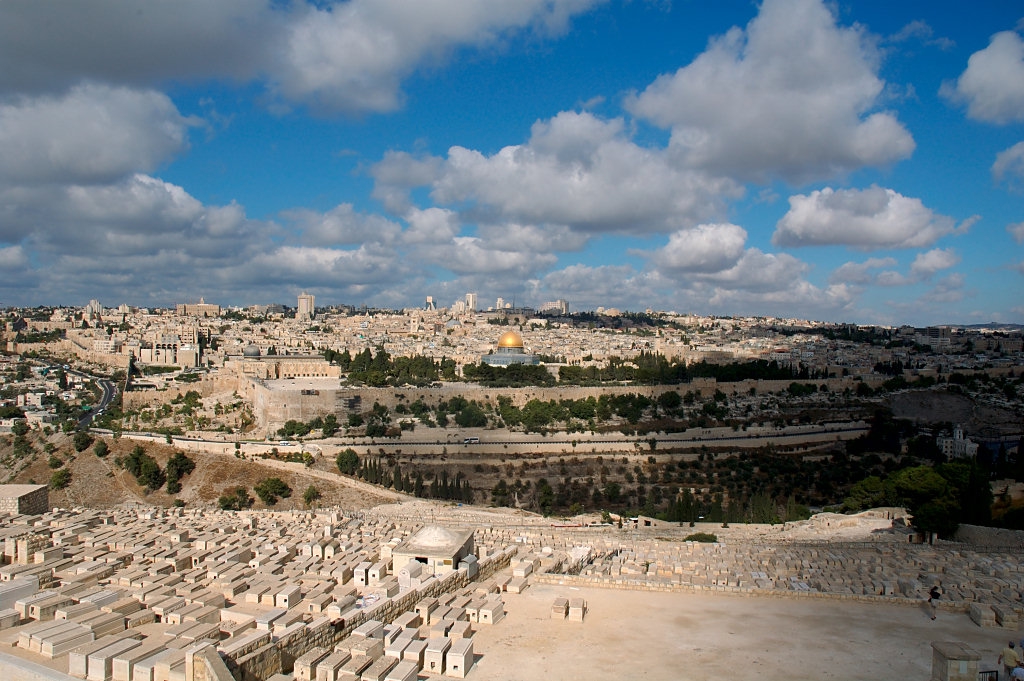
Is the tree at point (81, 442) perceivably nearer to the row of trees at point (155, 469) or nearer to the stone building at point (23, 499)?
the row of trees at point (155, 469)

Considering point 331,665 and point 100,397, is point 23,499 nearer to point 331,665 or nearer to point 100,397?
point 331,665

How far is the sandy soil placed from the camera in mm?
6926

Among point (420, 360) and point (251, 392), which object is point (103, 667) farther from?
point (420, 360)

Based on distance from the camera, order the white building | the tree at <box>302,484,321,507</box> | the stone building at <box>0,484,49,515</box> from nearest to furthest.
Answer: the stone building at <box>0,484,49,515</box> → the tree at <box>302,484,321,507</box> → the white building

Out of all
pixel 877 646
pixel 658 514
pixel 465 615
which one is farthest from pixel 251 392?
pixel 877 646

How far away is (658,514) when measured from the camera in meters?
20.4

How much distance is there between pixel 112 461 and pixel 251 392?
817 centimetres

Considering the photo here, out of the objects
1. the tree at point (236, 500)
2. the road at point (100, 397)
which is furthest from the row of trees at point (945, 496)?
the road at point (100, 397)

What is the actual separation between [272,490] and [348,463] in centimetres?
265

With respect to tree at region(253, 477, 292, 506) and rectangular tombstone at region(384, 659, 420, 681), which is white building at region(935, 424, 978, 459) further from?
rectangular tombstone at region(384, 659, 420, 681)

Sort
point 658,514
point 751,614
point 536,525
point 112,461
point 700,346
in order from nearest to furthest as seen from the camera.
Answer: point 751,614
point 536,525
point 658,514
point 112,461
point 700,346

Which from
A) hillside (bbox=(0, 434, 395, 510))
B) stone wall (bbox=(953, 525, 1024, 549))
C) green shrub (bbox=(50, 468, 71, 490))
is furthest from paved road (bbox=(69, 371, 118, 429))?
stone wall (bbox=(953, 525, 1024, 549))

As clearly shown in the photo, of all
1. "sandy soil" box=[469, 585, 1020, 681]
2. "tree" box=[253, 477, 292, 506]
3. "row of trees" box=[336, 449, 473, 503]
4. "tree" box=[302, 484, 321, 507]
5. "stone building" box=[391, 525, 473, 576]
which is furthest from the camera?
"tree" box=[253, 477, 292, 506]

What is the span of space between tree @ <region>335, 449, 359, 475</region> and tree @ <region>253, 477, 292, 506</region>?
1.88m
